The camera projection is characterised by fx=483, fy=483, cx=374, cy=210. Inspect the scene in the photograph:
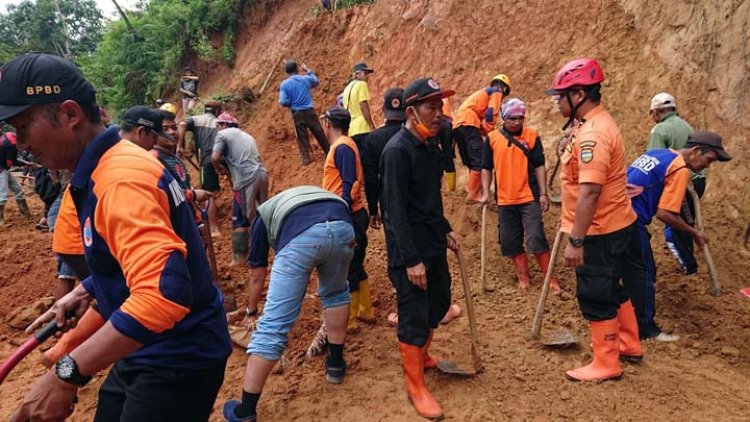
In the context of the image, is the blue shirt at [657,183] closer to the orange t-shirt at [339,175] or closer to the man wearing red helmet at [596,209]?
the man wearing red helmet at [596,209]

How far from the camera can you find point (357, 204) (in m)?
4.44

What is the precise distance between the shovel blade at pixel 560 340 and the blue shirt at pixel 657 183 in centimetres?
116

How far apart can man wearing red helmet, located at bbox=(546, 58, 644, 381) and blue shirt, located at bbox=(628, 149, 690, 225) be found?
0.81 meters

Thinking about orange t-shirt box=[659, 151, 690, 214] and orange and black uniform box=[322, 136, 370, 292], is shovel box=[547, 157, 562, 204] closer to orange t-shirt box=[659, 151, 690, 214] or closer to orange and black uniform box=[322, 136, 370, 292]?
orange t-shirt box=[659, 151, 690, 214]

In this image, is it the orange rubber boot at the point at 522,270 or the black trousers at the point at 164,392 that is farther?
the orange rubber boot at the point at 522,270

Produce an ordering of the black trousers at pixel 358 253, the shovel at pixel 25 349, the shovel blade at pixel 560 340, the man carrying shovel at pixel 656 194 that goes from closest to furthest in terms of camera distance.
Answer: the shovel at pixel 25 349, the shovel blade at pixel 560 340, the man carrying shovel at pixel 656 194, the black trousers at pixel 358 253

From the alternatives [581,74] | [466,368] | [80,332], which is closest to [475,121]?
[581,74]

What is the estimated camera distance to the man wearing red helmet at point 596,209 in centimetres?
327

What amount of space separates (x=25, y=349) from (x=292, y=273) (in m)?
1.45

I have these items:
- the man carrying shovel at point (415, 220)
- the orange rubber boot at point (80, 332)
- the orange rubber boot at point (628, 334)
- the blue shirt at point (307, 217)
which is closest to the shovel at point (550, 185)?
the orange rubber boot at point (628, 334)

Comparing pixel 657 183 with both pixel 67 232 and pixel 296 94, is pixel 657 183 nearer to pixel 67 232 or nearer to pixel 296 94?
pixel 67 232

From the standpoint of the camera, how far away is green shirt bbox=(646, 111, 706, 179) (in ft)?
16.8

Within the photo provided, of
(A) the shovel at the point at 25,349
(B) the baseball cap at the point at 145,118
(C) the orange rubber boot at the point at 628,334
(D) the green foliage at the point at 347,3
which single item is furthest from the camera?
(D) the green foliage at the point at 347,3

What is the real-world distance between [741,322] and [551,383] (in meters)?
2.43
